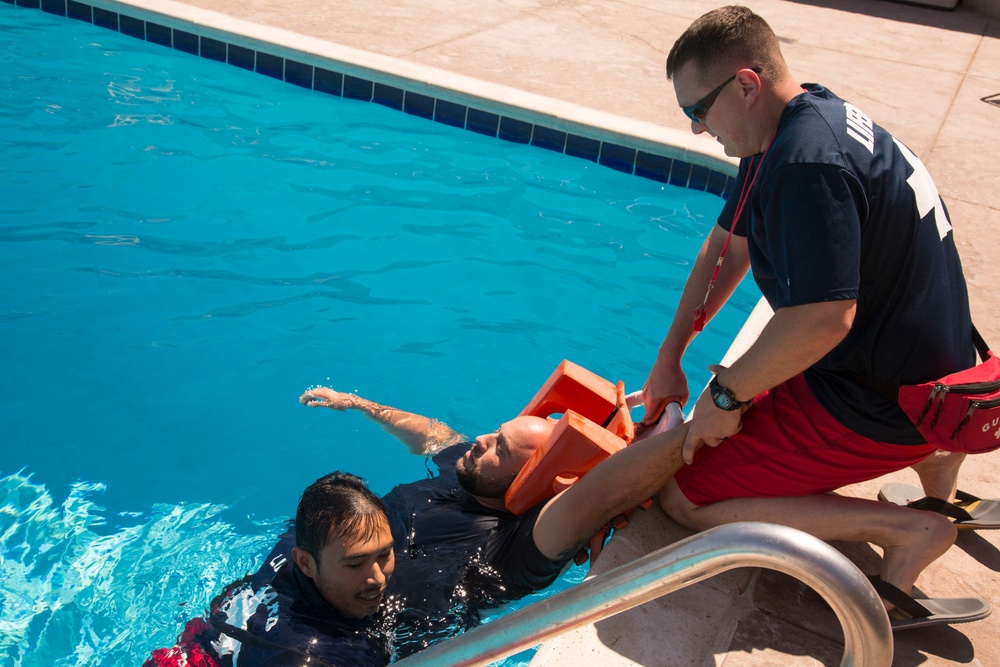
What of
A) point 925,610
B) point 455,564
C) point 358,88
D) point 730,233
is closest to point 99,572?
point 455,564

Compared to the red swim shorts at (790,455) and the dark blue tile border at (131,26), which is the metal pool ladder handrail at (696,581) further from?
the dark blue tile border at (131,26)

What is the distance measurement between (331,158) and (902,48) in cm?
706

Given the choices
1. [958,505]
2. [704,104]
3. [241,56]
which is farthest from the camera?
[241,56]

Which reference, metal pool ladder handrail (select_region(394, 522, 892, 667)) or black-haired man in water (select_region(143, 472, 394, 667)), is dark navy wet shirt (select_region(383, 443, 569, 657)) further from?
metal pool ladder handrail (select_region(394, 522, 892, 667))

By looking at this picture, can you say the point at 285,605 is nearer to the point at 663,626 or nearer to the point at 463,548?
the point at 463,548

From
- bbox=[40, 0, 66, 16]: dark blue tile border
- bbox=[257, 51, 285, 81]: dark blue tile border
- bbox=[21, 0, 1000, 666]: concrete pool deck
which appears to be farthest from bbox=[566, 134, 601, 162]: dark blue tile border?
bbox=[40, 0, 66, 16]: dark blue tile border

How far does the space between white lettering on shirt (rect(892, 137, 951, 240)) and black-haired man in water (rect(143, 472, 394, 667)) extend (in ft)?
6.11

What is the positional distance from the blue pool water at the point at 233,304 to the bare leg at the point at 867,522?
2409 millimetres

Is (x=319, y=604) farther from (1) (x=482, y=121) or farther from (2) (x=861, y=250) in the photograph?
(1) (x=482, y=121)

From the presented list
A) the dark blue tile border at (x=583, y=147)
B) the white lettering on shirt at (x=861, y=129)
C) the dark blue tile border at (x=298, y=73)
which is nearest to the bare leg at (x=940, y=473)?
the white lettering on shirt at (x=861, y=129)

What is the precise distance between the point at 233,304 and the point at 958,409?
4.47m

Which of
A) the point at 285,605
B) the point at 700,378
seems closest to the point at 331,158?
the point at 700,378

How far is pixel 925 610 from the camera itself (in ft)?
8.73

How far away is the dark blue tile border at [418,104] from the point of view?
24.2 feet
